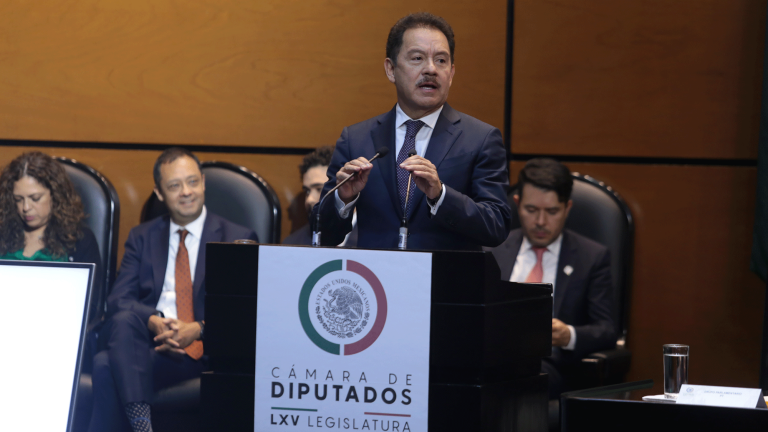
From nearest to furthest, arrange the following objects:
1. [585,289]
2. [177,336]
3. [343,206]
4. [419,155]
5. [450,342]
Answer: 1. [450,342]
2. [343,206]
3. [419,155]
4. [177,336]
5. [585,289]

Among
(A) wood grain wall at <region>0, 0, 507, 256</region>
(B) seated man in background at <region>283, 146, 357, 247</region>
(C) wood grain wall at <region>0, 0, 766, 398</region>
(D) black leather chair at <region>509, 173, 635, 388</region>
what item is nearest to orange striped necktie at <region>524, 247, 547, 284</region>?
(D) black leather chair at <region>509, 173, 635, 388</region>

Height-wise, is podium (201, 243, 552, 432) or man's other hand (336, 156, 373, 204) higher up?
man's other hand (336, 156, 373, 204)

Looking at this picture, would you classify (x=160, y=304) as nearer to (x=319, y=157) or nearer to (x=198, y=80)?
(x=319, y=157)

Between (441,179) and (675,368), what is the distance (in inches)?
27.3

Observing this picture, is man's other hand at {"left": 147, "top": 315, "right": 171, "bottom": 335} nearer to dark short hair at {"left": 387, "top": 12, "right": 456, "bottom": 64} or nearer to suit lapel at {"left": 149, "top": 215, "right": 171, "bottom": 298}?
suit lapel at {"left": 149, "top": 215, "right": 171, "bottom": 298}

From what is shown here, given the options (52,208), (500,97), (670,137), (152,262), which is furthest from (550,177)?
(52,208)

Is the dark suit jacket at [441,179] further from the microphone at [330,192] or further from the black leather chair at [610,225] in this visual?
the black leather chair at [610,225]

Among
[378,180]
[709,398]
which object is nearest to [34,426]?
[378,180]

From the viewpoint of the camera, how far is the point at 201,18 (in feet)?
10.8

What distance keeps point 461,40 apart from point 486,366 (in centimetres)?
210

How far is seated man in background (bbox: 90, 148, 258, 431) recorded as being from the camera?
2414mm

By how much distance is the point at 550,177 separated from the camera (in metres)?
2.79

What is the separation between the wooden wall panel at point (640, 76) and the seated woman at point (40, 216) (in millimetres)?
1951

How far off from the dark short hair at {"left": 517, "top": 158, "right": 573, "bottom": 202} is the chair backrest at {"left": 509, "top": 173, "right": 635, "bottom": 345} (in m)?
0.17
